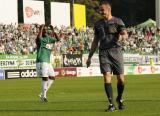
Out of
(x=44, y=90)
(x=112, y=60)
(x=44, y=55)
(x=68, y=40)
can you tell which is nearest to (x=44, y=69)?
(x=44, y=55)

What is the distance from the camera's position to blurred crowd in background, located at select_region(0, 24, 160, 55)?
4612cm

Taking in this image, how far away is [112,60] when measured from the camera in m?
14.2

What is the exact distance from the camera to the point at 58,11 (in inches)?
2044

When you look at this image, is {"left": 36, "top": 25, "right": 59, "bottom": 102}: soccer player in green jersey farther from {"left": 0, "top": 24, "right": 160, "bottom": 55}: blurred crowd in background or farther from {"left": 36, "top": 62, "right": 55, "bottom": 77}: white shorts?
{"left": 0, "top": 24, "right": 160, "bottom": 55}: blurred crowd in background

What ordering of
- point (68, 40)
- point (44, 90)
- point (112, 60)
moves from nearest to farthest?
point (112, 60)
point (44, 90)
point (68, 40)

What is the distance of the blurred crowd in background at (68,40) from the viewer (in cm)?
4612

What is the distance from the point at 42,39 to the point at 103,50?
495cm

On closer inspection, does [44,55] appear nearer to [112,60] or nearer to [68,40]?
[112,60]

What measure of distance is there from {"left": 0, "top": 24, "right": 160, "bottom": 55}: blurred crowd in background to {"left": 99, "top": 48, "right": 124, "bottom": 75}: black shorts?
31.0 m

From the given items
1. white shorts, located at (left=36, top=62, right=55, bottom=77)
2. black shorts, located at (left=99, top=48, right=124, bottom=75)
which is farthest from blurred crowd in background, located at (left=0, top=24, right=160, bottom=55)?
black shorts, located at (left=99, top=48, right=124, bottom=75)

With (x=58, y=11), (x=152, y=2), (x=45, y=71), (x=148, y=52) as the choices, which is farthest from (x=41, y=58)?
(x=152, y=2)

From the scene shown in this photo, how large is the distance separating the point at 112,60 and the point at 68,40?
122 feet

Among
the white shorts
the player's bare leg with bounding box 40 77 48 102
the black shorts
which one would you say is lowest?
the player's bare leg with bounding box 40 77 48 102

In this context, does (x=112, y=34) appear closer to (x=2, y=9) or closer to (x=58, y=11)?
(x=2, y=9)
